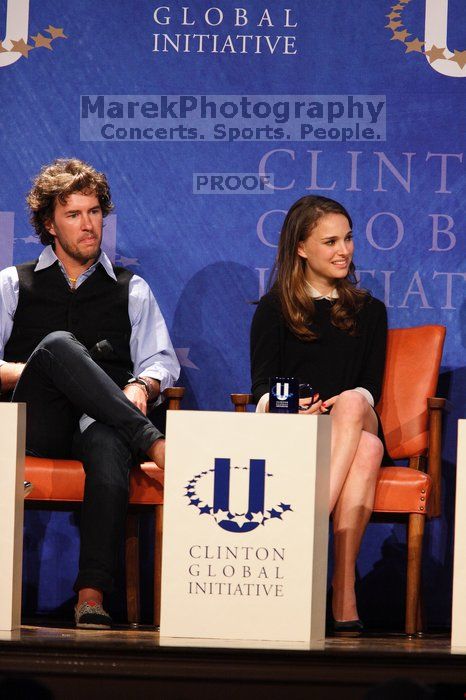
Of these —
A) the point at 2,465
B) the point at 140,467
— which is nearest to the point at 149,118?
the point at 140,467

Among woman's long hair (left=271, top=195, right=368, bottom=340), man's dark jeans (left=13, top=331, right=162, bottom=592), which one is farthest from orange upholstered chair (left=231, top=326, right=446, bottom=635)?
man's dark jeans (left=13, top=331, right=162, bottom=592)

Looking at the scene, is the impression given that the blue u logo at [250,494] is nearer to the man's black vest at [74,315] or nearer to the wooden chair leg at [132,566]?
the wooden chair leg at [132,566]

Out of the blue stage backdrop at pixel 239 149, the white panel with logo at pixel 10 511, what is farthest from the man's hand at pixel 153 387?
the white panel with logo at pixel 10 511

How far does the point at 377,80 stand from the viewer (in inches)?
167

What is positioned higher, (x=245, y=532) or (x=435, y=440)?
(x=435, y=440)

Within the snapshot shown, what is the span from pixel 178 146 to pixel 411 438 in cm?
147

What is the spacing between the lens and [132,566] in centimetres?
378

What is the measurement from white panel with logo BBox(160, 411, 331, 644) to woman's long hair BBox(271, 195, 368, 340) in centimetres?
117

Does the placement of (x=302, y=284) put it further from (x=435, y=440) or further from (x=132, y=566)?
(x=132, y=566)

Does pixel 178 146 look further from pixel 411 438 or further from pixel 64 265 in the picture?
pixel 411 438

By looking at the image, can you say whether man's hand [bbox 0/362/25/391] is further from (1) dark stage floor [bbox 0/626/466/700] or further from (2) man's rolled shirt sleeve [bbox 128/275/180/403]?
(1) dark stage floor [bbox 0/626/466/700]

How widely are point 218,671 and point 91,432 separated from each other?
3.62ft

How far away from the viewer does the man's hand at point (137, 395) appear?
11.8ft

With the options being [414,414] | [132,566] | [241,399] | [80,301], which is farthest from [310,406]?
[80,301]
